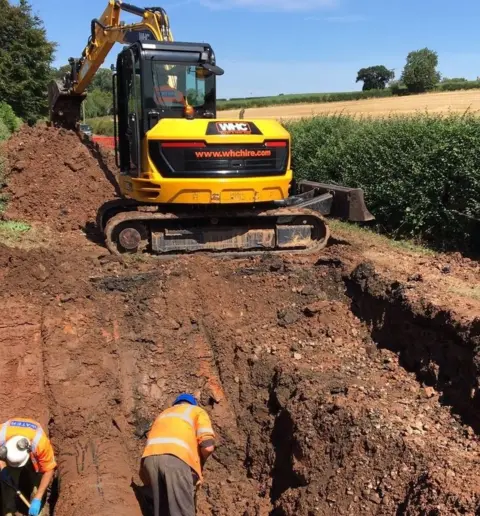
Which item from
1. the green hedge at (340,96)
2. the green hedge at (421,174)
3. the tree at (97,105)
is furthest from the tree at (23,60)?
the green hedge at (421,174)

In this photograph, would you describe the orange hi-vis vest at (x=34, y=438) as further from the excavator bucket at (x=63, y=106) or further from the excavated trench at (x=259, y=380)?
the excavator bucket at (x=63, y=106)

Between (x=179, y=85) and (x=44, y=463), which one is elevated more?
(x=179, y=85)

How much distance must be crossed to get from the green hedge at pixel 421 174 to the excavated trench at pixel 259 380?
322 cm

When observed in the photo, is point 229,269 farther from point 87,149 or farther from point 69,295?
point 87,149

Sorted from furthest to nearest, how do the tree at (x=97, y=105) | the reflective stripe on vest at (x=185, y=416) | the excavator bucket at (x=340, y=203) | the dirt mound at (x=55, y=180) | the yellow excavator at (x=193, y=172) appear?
the tree at (x=97, y=105) → the dirt mound at (x=55, y=180) → the excavator bucket at (x=340, y=203) → the yellow excavator at (x=193, y=172) → the reflective stripe on vest at (x=185, y=416)

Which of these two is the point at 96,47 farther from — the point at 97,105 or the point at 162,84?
the point at 97,105

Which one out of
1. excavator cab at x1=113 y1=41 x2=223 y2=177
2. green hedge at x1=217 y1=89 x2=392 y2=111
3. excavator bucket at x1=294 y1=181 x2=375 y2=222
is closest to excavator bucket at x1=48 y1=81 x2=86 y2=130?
excavator cab at x1=113 y1=41 x2=223 y2=177

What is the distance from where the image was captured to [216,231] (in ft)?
29.6

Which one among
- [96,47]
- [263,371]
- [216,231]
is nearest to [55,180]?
[96,47]

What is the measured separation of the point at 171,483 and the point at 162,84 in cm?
609

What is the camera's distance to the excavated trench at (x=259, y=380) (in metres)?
5.02

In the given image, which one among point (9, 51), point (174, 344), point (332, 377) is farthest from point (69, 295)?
point (9, 51)

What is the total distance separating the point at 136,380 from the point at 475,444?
4067 millimetres

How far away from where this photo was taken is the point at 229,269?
8422mm
